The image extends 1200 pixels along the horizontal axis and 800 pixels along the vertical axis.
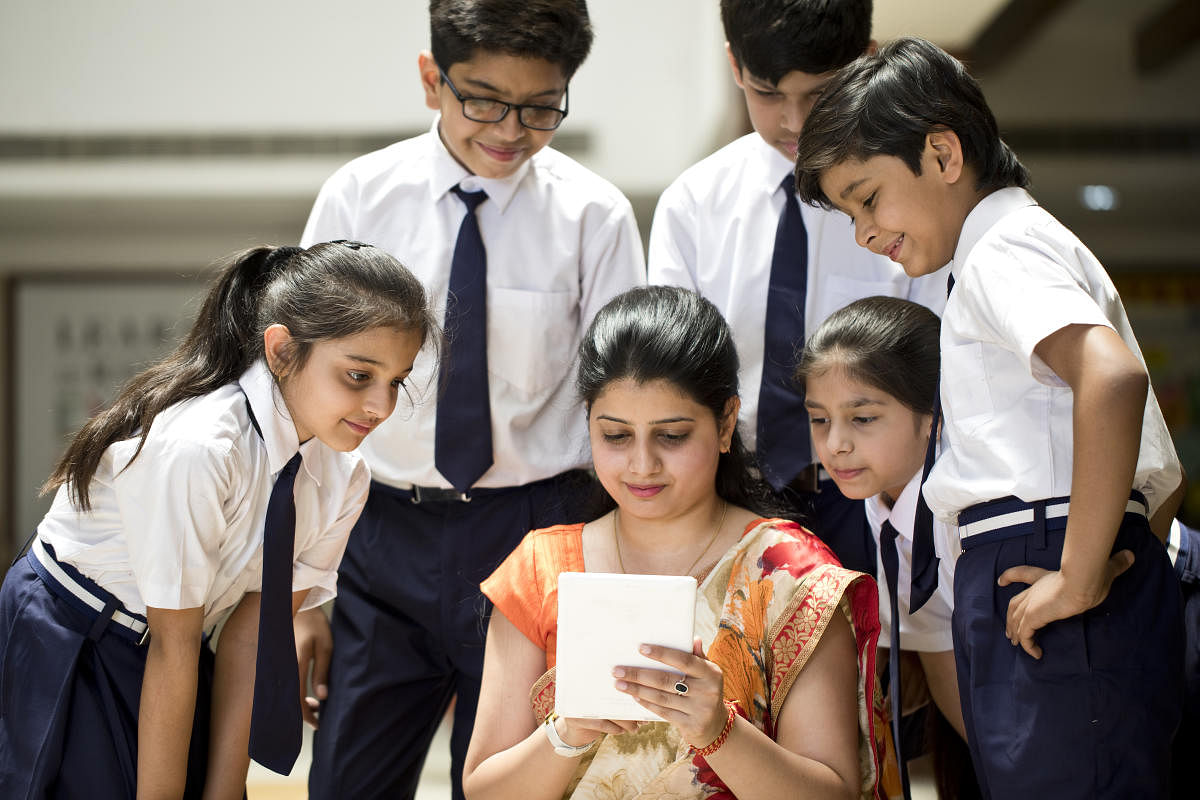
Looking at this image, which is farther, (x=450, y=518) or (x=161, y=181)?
(x=161, y=181)

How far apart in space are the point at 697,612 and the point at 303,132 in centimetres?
395

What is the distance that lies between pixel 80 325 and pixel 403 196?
14.4 ft

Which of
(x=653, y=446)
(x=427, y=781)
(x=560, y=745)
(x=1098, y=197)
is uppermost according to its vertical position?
(x=1098, y=197)

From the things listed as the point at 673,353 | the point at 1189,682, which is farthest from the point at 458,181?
the point at 1189,682

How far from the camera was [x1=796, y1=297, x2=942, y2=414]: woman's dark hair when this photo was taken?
207cm

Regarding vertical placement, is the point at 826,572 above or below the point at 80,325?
below

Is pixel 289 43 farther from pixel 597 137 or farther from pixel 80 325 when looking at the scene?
pixel 80 325

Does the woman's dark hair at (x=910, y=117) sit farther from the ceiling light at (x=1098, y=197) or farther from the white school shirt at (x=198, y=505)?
the ceiling light at (x=1098, y=197)

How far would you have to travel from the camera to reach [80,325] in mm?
6090

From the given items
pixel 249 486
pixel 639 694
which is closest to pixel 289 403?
pixel 249 486

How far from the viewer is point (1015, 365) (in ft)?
5.30

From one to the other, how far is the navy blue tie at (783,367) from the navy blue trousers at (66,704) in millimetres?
1179

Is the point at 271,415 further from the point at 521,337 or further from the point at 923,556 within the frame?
the point at 923,556

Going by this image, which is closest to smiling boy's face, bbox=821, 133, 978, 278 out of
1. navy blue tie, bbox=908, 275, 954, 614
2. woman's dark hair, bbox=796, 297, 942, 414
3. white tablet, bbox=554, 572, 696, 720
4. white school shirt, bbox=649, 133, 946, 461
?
navy blue tie, bbox=908, 275, 954, 614
